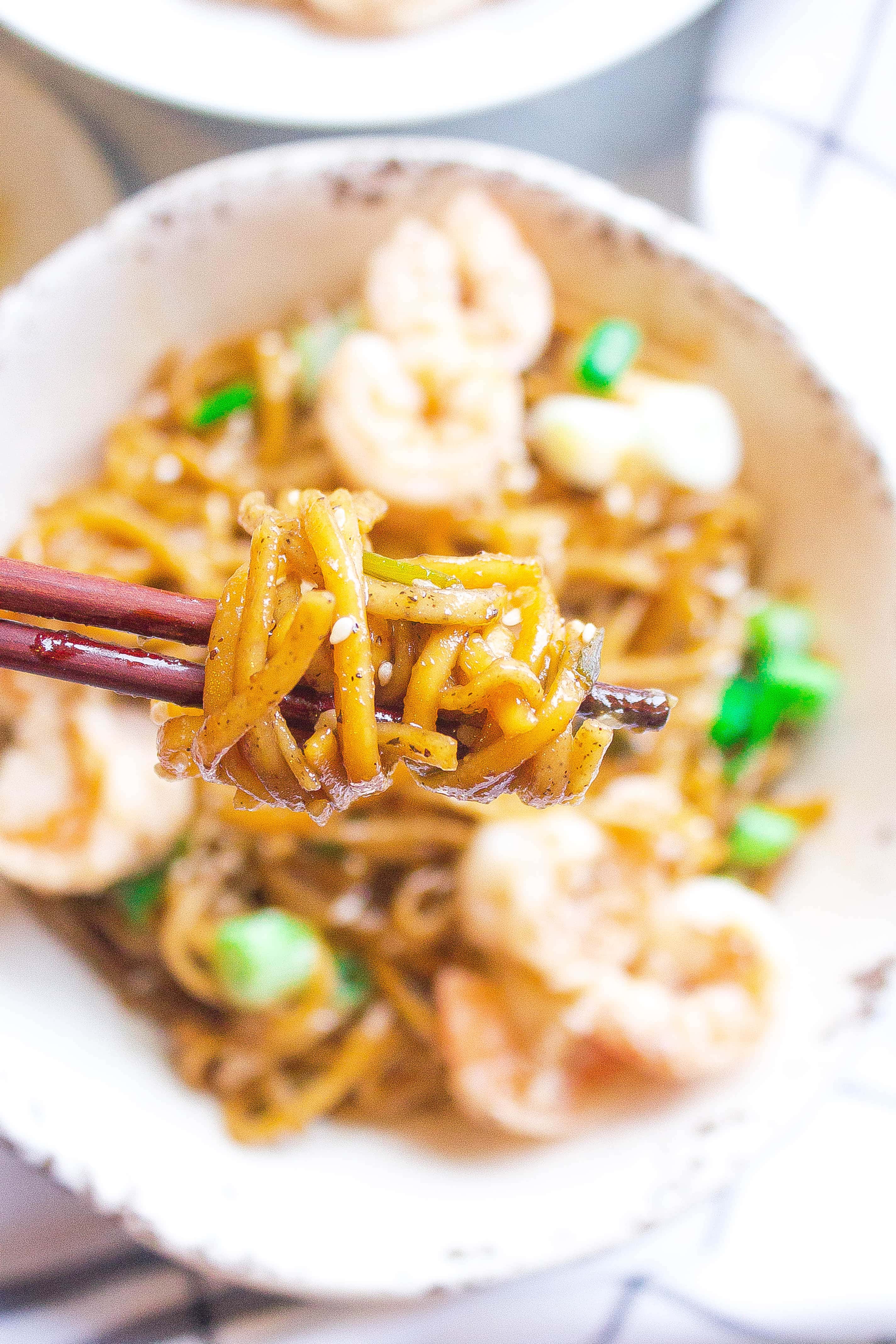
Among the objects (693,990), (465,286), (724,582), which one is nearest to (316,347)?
(465,286)

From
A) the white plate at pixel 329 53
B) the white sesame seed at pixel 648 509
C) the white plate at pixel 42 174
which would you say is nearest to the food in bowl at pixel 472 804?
the white sesame seed at pixel 648 509

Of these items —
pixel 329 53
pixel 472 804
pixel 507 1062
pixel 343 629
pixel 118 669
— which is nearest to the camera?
pixel 343 629

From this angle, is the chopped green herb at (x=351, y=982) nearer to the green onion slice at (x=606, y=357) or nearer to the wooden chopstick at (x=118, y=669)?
the wooden chopstick at (x=118, y=669)

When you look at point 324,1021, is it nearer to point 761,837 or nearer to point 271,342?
point 761,837

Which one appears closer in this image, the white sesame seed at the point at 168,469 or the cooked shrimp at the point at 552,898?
the cooked shrimp at the point at 552,898

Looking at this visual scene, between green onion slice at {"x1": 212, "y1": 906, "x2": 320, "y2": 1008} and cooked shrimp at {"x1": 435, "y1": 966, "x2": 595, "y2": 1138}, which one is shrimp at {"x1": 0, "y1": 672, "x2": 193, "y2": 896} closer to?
green onion slice at {"x1": 212, "y1": 906, "x2": 320, "y2": 1008}
